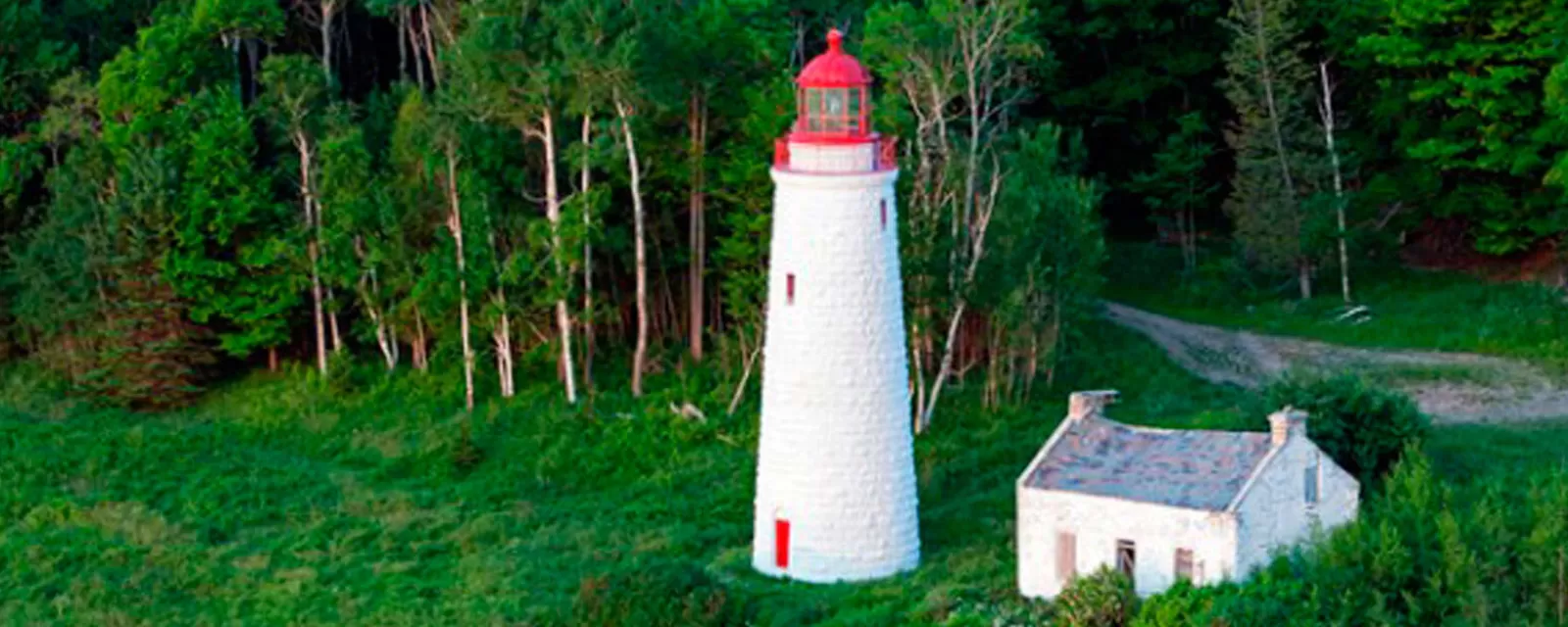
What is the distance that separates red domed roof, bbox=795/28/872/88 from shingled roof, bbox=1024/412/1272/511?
5.22 metres

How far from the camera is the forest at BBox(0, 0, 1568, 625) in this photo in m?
40.6

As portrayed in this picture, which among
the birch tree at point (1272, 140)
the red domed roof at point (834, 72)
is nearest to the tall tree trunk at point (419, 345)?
the red domed roof at point (834, 72)

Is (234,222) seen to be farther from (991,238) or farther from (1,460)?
(991,238)

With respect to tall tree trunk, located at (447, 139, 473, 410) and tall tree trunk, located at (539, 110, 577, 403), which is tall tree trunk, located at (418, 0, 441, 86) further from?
tall tree trunk, located at (539, 110, 577, 403)

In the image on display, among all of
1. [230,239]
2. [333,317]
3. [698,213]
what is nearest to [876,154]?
[698,213]

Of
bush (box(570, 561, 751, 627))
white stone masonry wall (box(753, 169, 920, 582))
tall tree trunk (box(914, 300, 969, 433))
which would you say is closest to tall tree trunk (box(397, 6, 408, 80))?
tall tree trunk (box(914, 300, 969, 433))

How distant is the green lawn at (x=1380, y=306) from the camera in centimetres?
5153

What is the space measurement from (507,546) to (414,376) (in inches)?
387

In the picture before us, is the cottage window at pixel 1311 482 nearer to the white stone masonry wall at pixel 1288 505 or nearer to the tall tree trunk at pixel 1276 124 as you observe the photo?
the white stone masonry wall at pixel 1288 505

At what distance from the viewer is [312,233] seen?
50.0 m

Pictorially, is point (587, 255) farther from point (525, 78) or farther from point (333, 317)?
point (333, 317)

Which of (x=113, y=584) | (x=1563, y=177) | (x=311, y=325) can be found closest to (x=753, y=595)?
(x=113, y=584)

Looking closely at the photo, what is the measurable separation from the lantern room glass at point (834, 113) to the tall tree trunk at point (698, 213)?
1161 centimetres

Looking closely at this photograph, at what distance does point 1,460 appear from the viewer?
151 ft
